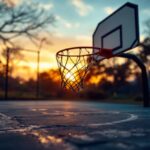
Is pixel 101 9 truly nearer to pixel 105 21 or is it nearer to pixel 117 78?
pixel 105 21

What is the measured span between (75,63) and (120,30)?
1891 mm

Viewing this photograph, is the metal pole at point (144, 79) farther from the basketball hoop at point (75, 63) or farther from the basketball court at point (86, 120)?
the basketball hoop at point (75, 63)

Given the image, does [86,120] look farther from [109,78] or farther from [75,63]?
[109,78]

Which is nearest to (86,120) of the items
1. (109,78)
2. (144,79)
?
(144,79)

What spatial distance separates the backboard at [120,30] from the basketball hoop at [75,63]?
437mm

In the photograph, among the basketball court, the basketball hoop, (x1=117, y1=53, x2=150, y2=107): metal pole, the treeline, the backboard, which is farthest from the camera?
the treeline

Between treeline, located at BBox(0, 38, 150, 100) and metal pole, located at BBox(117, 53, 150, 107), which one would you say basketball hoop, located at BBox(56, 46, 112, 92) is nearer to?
metal pole, located at BBox(117, 53, 150, 107)

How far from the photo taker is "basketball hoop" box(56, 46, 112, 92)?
10180 millimetres

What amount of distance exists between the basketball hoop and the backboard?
0.44 m

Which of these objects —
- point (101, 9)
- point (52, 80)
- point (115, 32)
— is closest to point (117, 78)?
point (52, 80)

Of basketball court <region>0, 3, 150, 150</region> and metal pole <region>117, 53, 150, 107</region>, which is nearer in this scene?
basketball court <region>0, 3, 150, 150</region>

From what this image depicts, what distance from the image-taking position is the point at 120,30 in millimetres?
10070

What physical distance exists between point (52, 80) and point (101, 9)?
109ft

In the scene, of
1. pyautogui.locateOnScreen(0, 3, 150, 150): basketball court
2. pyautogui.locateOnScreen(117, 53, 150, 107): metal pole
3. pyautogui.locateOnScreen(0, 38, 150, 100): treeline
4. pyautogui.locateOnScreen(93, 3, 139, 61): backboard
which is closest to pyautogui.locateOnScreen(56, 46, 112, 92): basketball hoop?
pyautogui.locateOnScreen(0, 3, 150, 150): basketball court
